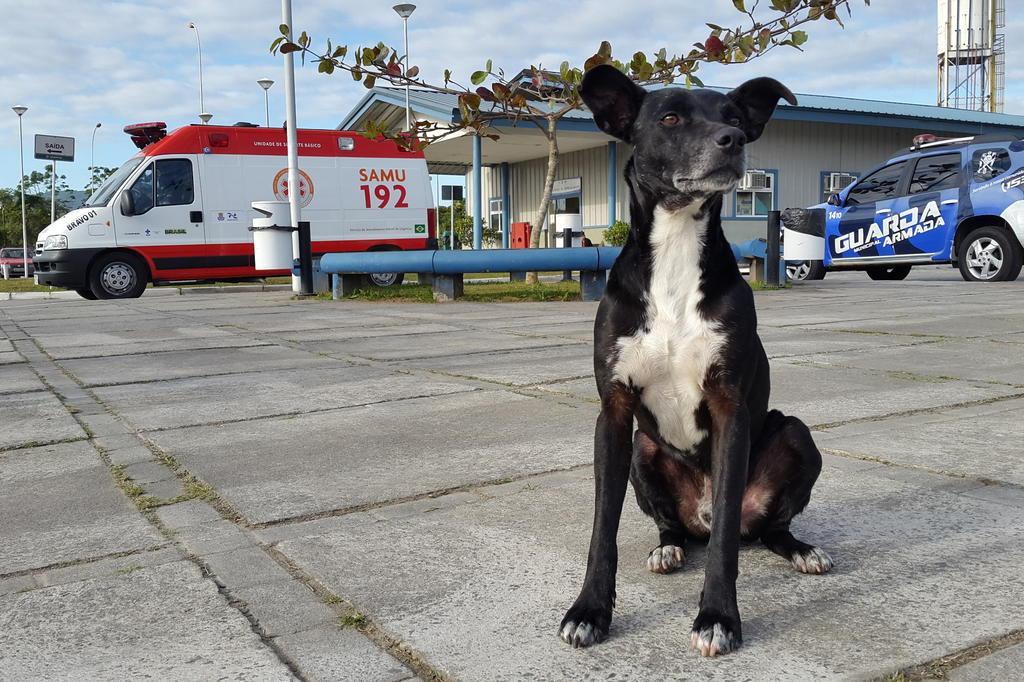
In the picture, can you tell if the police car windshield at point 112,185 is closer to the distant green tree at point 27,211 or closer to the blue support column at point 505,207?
the blue support column at point 505,207

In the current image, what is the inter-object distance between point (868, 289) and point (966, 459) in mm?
10471

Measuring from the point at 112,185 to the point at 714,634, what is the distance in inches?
635

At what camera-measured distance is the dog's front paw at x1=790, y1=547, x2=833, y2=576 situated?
7.48ft

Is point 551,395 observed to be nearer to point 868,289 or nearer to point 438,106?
point 868,289

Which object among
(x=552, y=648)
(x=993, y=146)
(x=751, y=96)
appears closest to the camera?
(x=552, y=648)

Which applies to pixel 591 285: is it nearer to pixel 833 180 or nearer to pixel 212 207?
pixel 212 207

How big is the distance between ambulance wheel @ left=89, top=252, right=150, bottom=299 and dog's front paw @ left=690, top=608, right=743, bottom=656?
15634 millimetres

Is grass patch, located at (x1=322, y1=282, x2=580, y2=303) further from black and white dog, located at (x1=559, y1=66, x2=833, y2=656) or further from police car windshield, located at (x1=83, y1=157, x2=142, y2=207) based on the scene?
Answer: black and white dog, located at (x1=559, y1=66, x2=833, y2=656)

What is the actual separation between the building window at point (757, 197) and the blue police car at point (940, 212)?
11.0m

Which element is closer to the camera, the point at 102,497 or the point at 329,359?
the point at 102,497

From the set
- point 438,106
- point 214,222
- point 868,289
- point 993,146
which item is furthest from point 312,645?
point 438,106

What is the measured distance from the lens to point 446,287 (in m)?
12.1

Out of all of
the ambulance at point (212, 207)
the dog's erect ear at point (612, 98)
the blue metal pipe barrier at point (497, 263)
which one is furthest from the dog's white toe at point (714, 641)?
the ambulance at point (212, 207)

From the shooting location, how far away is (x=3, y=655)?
6.24 ft
